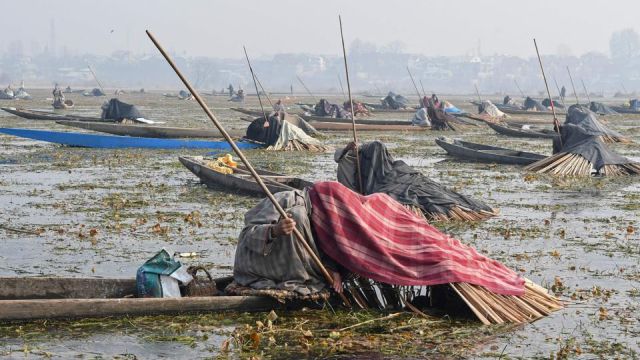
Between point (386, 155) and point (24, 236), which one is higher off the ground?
point (386, 155)

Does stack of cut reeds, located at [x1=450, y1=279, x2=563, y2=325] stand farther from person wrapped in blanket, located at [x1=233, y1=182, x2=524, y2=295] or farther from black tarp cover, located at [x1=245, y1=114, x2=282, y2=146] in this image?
black tarp cover, located at [x1=245, y1=114, x2=282, y2=146]

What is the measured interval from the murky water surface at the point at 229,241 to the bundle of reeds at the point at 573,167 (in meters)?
0.49

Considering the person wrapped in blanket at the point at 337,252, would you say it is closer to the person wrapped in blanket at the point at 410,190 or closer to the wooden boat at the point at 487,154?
the person wrapped in blanket at the point at 410,190

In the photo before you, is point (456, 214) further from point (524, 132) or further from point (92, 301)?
point (524, 132)

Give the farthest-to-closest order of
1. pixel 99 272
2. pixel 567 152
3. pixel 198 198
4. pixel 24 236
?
pixel 567 152
pixel 198 198
pixel 24 236
pixel 99 272

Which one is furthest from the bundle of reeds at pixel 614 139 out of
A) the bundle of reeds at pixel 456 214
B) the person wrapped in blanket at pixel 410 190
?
the bundle of reeds at pixel 456 214

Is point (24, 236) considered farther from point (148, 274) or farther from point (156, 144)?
point (156, 144)

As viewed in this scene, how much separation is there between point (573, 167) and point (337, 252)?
12.1 meters

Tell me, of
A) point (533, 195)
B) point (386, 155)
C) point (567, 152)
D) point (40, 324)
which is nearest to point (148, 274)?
point (40, 324)

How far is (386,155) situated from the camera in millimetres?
13156

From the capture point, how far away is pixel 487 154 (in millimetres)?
20594

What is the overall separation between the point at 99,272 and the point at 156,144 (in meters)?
14.3

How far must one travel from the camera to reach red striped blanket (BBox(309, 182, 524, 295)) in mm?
7574

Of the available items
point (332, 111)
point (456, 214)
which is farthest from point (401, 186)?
point (332, 111)
